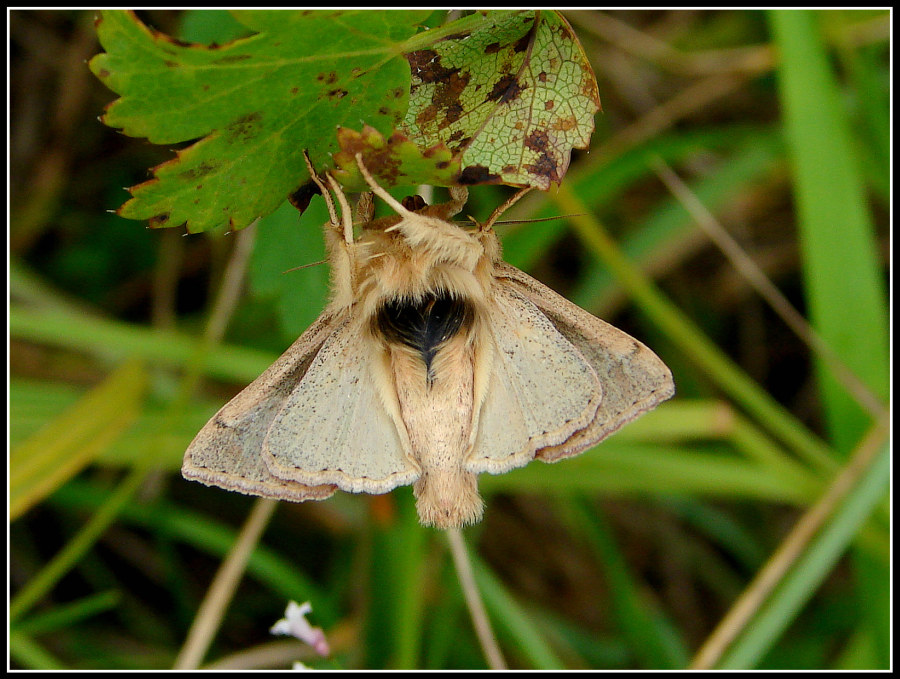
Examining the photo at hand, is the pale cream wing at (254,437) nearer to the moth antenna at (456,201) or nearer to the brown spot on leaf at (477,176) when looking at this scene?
the moth antenna at (456,201)

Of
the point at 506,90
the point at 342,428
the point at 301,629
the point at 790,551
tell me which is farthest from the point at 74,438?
the point at 790,551

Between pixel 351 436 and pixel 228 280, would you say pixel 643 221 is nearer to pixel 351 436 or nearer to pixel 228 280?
pixel 228 280

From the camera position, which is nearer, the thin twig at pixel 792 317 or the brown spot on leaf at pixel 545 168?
the brown spot on leaf at pixel 545 168

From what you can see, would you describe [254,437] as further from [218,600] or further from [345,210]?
[218,600]

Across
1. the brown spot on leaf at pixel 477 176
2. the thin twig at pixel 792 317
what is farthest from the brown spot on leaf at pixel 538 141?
the thin twig at pixel 792 317

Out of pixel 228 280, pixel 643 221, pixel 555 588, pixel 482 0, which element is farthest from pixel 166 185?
pixel 555 588

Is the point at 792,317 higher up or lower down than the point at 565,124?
higher up

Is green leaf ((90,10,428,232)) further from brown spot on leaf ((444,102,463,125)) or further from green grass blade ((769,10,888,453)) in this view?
green grass blade ((769,10,888,453))
